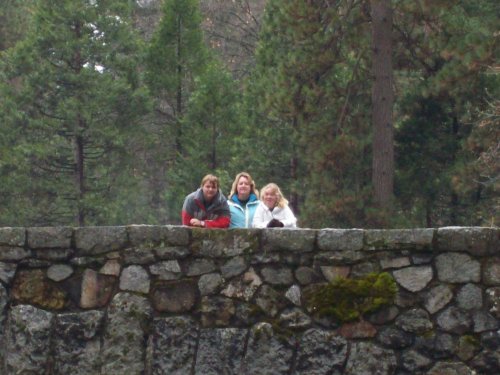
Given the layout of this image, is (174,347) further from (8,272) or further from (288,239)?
(8,272)

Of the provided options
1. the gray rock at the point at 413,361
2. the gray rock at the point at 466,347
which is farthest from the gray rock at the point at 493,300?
the gray rock at the point at 413,361

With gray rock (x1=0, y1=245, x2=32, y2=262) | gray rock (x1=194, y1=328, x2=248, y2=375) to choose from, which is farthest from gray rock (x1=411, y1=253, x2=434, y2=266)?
gray rock (x1=0, y1=245, x2=32, y2=262)

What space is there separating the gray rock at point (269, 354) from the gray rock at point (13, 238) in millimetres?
1682

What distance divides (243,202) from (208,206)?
0.64m

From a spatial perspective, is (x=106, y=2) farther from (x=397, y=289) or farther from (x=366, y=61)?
(x=397, y=289)

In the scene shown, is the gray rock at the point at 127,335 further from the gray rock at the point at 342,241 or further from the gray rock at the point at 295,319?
the gray rock at the point at 342,241

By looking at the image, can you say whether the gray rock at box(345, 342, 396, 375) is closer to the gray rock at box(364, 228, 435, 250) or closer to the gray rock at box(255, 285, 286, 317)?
the gray rock at box(255, 285, 286, 317)

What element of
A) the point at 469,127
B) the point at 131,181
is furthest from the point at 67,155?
the point at 469,127

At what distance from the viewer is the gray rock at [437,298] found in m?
6.88

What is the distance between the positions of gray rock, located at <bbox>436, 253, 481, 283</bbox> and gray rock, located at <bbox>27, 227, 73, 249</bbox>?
2.44 meters

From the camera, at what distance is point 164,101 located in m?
26.5

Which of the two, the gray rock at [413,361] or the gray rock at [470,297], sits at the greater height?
the gray rock at [470,297]

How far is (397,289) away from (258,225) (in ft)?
4.97

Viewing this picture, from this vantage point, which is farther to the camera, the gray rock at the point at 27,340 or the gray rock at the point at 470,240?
the gray rock at the point at 27,340
